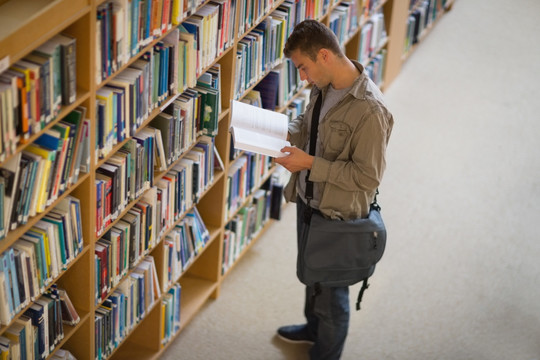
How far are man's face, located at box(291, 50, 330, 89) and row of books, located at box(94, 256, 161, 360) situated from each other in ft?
3.48

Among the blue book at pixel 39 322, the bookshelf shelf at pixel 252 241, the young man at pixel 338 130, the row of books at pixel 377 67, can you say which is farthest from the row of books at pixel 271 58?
the row of books at pixel 377 67

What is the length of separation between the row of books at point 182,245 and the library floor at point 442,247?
406 millimetres

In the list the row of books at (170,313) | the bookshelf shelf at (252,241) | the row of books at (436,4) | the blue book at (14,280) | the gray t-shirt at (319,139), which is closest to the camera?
the blue book at (14,280)

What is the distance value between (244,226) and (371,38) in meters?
1.79

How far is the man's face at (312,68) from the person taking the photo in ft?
10.0

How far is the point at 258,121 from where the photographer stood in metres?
3.27

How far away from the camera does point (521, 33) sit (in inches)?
292

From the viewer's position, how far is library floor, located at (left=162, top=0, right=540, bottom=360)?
13.3ft

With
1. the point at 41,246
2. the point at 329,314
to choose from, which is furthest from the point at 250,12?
the point at 41,246

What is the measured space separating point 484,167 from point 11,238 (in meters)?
3.76

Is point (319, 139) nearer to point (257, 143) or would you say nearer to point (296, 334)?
point (257, 143)

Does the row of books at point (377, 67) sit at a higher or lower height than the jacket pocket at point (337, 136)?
lower

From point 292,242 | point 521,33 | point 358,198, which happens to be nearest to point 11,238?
point 358,198

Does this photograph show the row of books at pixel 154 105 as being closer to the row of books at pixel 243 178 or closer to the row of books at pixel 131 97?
the row of books at pixel 131 97
